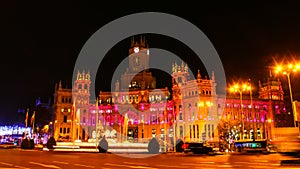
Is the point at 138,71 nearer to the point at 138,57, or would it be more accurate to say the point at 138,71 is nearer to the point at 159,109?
the point at 138,57

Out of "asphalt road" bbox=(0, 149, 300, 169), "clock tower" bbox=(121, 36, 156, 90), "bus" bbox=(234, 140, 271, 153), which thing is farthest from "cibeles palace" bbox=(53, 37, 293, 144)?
"asphalt road" bbox=(0, 149, 300, 169)

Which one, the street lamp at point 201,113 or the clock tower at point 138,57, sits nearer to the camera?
the street lamp at point 201,113

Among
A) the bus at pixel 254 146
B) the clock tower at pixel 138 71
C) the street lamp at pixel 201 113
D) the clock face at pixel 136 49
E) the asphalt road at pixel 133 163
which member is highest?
the clock face at pixel 136 49

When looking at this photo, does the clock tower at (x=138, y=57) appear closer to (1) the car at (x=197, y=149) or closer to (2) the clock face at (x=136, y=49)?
(2) the clock face at (x=136, y=49)

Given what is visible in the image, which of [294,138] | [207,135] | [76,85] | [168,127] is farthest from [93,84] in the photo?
[294,138]

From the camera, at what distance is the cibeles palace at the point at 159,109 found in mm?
89375

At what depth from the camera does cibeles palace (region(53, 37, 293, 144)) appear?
89375 mm

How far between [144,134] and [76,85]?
35.4 metres

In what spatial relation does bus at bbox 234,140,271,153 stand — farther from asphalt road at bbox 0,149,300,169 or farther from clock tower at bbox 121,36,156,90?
clock tower at bbox 121,36,156,90

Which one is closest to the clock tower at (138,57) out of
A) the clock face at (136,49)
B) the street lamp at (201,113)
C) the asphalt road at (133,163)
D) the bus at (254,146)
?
the clock face at (136,49)

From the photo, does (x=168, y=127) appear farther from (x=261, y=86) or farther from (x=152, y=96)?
(x=261, y=86)

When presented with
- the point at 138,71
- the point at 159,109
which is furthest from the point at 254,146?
the point at 138,71

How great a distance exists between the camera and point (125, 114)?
11094cm

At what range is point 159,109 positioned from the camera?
110 meters
